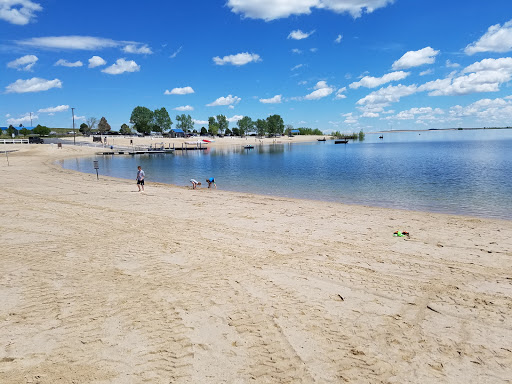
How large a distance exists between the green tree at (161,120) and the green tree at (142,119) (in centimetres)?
314

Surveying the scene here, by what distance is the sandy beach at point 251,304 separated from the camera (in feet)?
15.7

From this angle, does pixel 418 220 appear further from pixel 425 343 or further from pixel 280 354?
pixel 280 354

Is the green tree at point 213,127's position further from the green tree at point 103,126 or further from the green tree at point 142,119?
the green tree at point 103,126

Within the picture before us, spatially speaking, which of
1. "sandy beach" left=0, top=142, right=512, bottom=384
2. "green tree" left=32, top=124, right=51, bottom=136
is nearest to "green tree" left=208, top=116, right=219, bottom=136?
"green tree" left=32, top=124, right=51, bottom=136

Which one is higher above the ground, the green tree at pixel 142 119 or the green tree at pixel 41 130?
the green tree at pixel 142 119

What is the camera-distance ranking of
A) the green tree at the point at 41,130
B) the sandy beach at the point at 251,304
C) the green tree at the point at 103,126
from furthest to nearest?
the green tree at the point at 103,126 → the green tree at the point at 41,130 → the sandy beach at the point at 251,304

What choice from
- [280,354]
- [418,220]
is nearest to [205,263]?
[280,354]

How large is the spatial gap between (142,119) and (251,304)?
6438 inches

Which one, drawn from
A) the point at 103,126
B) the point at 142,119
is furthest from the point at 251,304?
the point at 103,126

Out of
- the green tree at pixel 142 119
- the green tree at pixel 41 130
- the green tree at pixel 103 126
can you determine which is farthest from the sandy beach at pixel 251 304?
the green tree at pixel 103 126

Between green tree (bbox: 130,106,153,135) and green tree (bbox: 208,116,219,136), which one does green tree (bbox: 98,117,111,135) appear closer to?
green tree (bbox: 130,106,153,135)

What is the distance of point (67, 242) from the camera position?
10602 mm

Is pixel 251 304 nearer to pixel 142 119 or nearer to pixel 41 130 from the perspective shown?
pixel 41 130

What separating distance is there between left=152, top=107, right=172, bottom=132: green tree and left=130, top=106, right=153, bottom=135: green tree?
314cm
